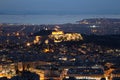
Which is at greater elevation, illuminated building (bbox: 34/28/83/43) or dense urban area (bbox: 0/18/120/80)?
dense urban area (bbox: 0/18/120/80)

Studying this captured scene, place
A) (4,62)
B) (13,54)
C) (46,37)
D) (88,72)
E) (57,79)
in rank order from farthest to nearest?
1. (46,37)
2. (13,54)
3. (4,62)
4. (88,72)
5. (57,79)

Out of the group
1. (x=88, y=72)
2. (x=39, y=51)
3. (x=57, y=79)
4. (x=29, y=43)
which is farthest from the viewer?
(x=29, y=43)

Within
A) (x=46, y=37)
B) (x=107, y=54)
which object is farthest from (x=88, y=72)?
(x=46, y=37)

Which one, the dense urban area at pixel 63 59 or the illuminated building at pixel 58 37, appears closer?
the dense urban area at pixel 63 59

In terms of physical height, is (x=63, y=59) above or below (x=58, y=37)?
above

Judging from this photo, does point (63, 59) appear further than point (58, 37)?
No

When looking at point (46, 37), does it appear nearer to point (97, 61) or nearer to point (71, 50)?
point (71, 50)

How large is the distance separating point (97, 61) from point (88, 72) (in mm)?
4503

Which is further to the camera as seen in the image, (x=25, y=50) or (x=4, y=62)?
(x=25, y=50)

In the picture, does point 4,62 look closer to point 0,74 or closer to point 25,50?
point 0,74

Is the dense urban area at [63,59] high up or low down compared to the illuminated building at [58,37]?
up

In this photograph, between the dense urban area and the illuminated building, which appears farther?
the illuminated building

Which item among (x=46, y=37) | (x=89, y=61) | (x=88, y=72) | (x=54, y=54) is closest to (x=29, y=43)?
(x=46, y=37)

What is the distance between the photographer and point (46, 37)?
45250 mm
